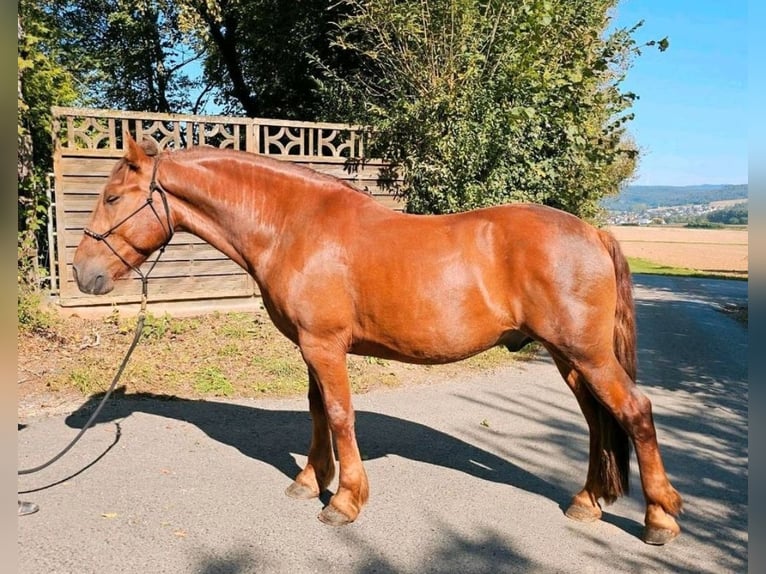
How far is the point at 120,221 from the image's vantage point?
350 cm

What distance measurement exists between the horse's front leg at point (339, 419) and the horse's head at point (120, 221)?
1271 millimetres

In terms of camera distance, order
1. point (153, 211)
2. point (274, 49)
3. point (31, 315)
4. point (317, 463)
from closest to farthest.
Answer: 1. point (153, 211)
2. point (317, 463)
3. point (31, 315)
4. point (274, 49)

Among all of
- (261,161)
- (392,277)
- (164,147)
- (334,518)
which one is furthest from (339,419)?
(164,147)

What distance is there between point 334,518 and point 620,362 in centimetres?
194

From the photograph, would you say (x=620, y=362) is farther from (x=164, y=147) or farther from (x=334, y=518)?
(x=164, y=147)

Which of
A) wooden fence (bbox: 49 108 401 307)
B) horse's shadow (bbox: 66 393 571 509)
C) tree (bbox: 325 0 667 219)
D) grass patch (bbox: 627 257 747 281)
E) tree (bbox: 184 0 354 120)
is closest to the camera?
horse's shadow (bbox: 66 393 571 509)

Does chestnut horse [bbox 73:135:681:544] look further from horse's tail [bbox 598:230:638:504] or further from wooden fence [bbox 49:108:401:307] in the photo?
wooden fence [bbox 49:108:401:307]

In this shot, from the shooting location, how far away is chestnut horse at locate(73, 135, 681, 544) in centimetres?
318

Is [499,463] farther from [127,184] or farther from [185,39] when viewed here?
[185,39]

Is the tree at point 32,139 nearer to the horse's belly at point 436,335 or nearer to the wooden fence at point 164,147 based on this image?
the wooden fence at point 164,147

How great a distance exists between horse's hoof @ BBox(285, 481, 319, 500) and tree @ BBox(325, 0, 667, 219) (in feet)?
16.8

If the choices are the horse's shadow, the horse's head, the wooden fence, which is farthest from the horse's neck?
the wooden fence

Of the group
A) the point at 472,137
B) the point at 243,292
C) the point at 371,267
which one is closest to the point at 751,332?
the point at 371,267

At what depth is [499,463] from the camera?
171 inches
